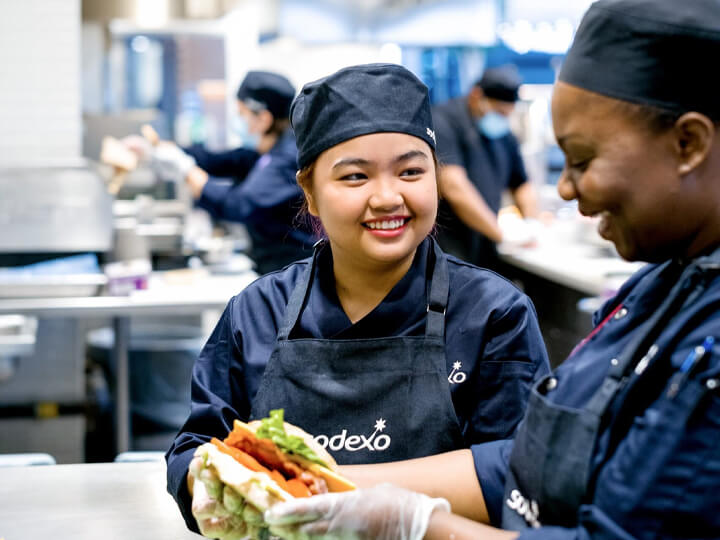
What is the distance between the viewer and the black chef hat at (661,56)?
935mm

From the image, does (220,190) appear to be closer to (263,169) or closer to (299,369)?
(263,169)

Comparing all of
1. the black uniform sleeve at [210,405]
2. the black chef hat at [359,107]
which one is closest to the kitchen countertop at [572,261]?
the black chef hat at [359,107]

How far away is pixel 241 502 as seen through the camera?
1167mm

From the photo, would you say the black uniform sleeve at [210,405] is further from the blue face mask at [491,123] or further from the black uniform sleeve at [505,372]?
the blue face mask at [491,123]

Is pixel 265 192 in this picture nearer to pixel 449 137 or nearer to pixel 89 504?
pixel 449 137

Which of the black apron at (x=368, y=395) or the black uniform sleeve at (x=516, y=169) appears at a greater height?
the black apron at (x=368, y=395)

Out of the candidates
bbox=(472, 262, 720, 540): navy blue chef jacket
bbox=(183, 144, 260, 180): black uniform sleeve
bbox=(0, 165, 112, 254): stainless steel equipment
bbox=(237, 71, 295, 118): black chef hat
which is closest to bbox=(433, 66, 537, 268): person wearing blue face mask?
bbox=(237, 71, 295, 118): black chef hat

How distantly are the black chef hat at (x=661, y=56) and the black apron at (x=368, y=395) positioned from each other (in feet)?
2.05

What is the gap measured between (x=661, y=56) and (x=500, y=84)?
3916 mm

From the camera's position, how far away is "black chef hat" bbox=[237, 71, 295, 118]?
177 inches

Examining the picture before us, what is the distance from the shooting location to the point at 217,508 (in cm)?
122

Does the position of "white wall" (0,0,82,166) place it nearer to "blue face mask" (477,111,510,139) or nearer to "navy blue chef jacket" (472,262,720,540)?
"blue face mask" (477,111,510,139)

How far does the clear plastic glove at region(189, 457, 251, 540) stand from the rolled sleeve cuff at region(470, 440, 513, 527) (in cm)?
37

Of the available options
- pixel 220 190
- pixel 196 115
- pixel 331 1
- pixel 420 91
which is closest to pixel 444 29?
pixel 331 1
